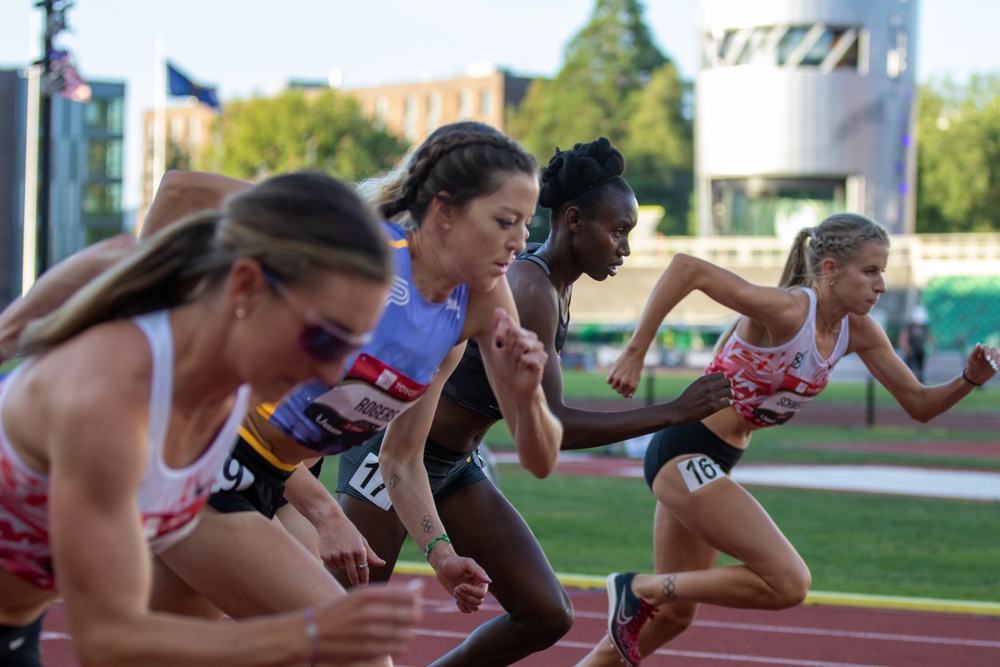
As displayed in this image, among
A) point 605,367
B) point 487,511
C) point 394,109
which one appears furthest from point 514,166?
point 394,109

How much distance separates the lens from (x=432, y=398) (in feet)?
14.7

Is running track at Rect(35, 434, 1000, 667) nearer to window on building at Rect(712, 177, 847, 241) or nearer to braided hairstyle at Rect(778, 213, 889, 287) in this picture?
braided hairstyle at Rect(778, 213, 889, 287)

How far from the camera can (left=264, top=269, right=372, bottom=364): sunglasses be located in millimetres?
2344

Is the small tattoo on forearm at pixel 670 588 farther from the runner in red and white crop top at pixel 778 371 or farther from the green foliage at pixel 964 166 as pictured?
the green foliage at pixel 964 166

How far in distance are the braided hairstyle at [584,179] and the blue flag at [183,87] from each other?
94.6ft

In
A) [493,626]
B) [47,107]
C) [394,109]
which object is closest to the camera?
[493,626]

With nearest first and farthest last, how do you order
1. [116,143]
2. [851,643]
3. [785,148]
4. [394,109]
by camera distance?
[851,643], [785,148], [116,143], [394,109]

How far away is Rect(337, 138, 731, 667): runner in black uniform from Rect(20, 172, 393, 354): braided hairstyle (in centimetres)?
240

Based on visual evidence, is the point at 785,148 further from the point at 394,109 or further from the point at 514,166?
the point at 514,166

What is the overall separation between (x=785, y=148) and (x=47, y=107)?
1717 inches

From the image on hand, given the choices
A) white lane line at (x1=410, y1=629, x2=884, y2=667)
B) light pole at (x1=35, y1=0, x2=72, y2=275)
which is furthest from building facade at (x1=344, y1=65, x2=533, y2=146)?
white lane line at (x1=410, y1=629, x2=884, y2=667)

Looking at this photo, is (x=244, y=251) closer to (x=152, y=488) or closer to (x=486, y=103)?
(x=152, y=488)

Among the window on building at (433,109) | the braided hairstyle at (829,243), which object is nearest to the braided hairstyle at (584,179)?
the braided hairstyle at (829,243)

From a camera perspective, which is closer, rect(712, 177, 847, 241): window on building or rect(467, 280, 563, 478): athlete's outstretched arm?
rect(467, 280, 563, 478): athlete's outstretched arm
